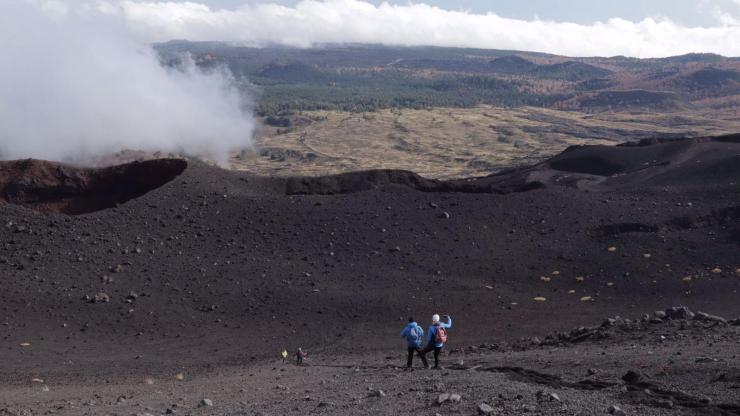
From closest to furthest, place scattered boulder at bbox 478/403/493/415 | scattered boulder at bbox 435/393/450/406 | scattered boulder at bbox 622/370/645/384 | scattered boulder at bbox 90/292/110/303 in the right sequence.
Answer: scattered boulder at bbox 478/403/493/415
scattered boulder at bbox 435/393/450/406
scattered boulder at bbox 622/370/645/384
scattered boulder at bbox 90/292/110/303

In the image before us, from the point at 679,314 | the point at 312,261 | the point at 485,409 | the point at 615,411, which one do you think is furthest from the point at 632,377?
the point at 312,261

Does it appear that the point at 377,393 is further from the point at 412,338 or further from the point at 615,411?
the point at 615,411

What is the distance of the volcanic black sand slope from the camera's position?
20781 millimetres

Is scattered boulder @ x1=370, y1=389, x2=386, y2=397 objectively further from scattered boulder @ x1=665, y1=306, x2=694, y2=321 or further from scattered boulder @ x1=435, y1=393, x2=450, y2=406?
scattered boulder @ x1=665, y1=306, x2=694, y2=321

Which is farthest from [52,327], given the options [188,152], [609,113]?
[609,113]

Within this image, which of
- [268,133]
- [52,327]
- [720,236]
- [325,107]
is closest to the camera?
[52,327]

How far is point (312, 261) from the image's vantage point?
991 inches

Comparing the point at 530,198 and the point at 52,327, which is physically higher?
the point at 530,198

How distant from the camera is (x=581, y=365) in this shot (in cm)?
1469

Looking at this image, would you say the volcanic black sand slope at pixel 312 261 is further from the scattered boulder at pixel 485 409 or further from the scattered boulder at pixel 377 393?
the scattered boulder at pixel 485 409

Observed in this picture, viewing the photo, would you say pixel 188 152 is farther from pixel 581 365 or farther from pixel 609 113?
pixel 609 113

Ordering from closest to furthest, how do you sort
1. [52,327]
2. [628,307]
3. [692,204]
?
[52,327], [628,307], [692,204]

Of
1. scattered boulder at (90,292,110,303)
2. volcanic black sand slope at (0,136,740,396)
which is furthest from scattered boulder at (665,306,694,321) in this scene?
scattered boulder at (90,292,110,303)

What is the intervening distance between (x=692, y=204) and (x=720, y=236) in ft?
8.18
